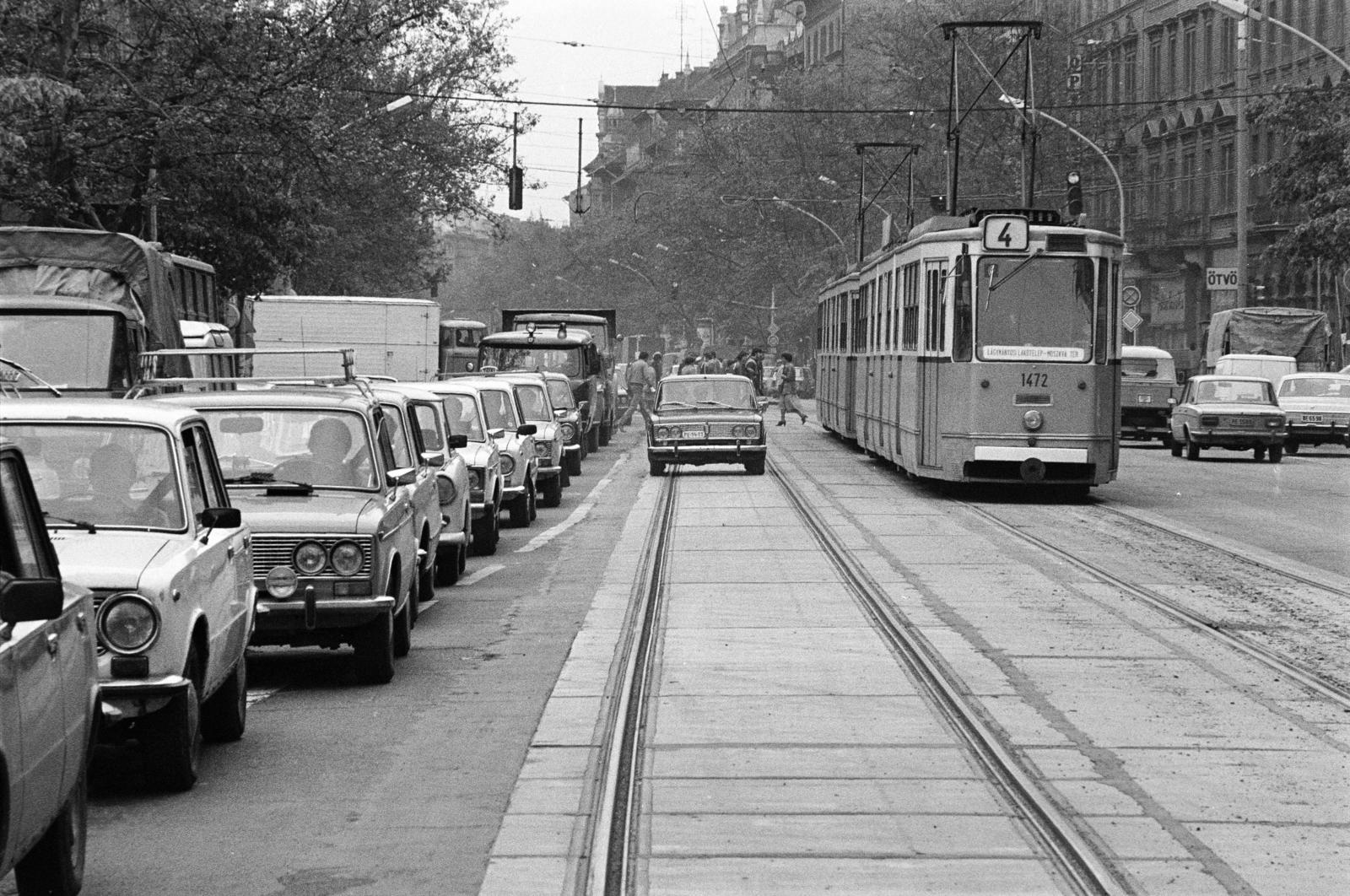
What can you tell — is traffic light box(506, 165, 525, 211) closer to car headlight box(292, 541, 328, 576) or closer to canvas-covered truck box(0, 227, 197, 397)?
canvas-covered truck box(0, 227, 197, 397)

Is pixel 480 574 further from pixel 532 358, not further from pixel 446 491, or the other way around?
pixel 532 358

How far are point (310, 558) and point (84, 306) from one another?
11.0 meters

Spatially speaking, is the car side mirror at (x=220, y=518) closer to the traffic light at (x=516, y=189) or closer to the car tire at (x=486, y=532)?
the car tire at (x=486, y=532)

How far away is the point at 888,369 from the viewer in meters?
30.0

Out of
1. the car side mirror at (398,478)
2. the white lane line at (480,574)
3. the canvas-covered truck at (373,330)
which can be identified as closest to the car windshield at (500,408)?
the white lane line at (480,574)

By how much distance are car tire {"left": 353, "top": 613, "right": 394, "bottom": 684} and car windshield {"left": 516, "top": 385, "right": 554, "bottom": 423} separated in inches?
583

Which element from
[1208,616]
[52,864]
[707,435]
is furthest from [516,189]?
[52,864]

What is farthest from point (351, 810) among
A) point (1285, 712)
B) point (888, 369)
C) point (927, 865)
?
point (888, 369)

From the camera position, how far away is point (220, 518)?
8.71 m

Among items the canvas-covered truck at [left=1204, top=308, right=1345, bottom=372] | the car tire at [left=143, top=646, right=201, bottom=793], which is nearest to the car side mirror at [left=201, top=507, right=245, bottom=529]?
the car tire at [left=143, top=646, right=201, bottom=793]

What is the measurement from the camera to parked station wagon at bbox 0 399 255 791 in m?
7.79

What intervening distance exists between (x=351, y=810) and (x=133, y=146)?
2603 cm

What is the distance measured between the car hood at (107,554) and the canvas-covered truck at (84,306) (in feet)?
37.3

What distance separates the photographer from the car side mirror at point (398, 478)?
12.1 m
